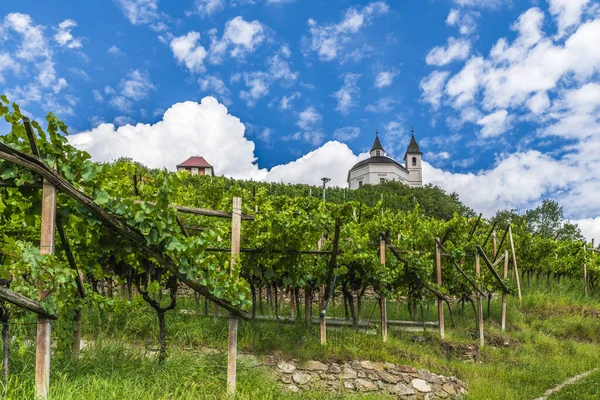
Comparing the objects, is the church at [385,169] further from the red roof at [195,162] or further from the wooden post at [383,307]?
the wooden post at [383,307]

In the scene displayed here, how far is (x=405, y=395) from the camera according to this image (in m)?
6.58

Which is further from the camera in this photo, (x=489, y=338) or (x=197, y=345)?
(x=489, y=338)

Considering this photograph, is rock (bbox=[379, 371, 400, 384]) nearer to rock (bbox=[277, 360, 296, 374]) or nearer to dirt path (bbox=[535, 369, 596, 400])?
rock (bbox=[277, 360, 296, 374])

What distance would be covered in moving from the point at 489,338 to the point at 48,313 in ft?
30.7

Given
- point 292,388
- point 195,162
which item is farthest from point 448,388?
point 195,162

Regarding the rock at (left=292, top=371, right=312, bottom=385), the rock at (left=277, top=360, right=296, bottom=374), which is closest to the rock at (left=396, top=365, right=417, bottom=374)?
the rock at (left=292, top=371, right=312, bottom=385)

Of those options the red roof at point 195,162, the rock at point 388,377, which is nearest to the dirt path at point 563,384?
the rock at point 388,377

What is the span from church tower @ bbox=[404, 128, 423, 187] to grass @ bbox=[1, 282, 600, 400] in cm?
6401

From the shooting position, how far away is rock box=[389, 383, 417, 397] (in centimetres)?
655

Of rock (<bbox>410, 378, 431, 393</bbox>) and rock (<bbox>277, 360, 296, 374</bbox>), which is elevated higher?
rock (<bbox>277, 360, 296, 374</bbox>)

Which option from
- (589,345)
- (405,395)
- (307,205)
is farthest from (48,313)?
(589,345)

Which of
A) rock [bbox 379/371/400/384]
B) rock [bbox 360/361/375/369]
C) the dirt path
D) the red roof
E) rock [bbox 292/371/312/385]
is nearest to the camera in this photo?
rock [bbox 292/371/312/385]

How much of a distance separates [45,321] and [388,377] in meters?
4.91

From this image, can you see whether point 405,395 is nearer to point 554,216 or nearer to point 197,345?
point 197,345
